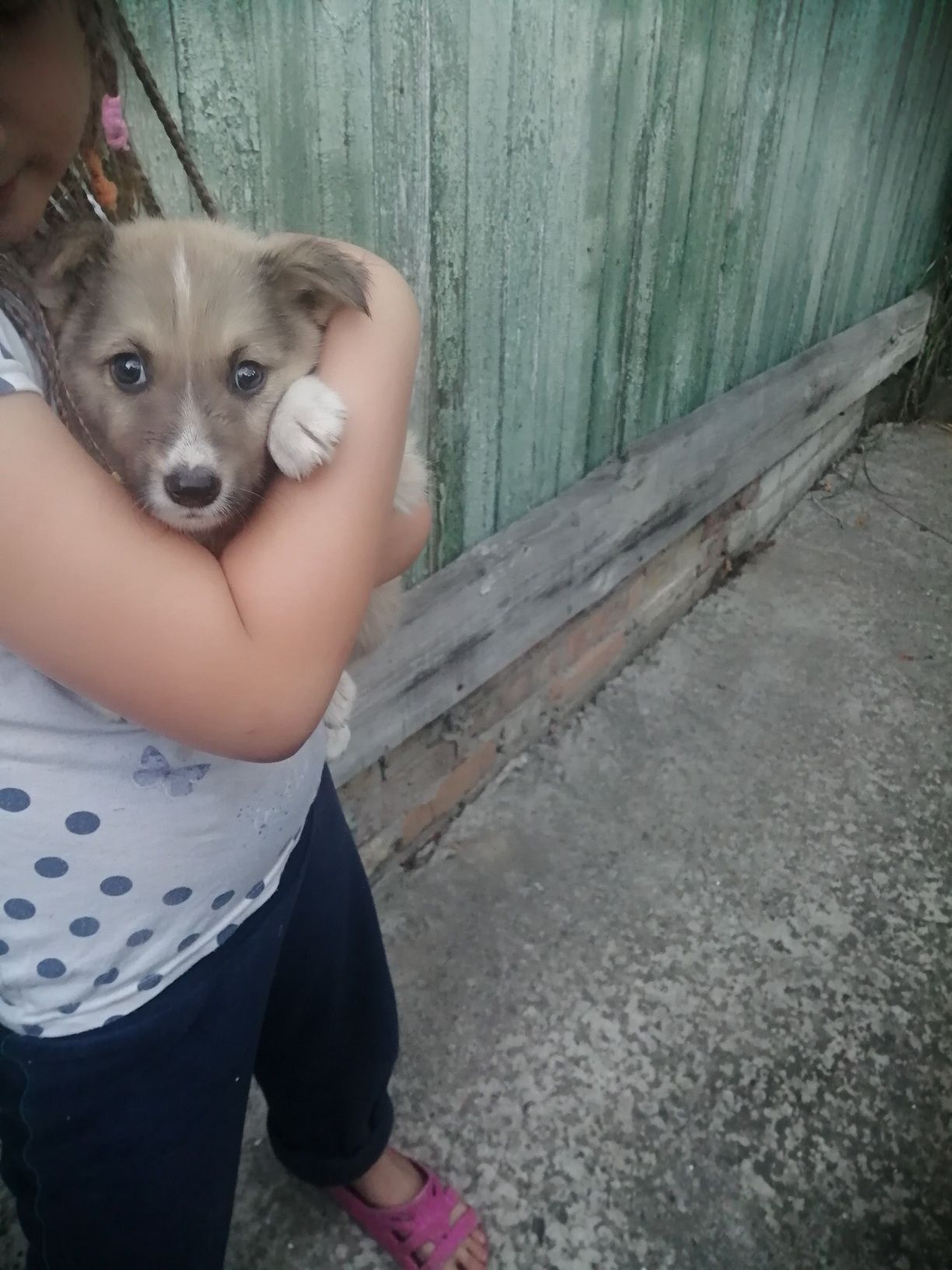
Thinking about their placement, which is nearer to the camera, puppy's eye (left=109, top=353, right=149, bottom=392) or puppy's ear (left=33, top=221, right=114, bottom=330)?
puppy's ear (left=33, top=221, right=114, bottom=330)

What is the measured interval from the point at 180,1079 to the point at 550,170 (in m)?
1.88

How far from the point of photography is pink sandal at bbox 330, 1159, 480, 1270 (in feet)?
5.38

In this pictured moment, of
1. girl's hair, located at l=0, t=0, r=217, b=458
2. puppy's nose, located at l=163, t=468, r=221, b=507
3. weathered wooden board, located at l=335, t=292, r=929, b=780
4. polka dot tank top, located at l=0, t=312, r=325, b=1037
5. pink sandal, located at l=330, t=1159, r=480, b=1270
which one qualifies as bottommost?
pink sandal, located at l=330, t=1159, r=480, b=1270

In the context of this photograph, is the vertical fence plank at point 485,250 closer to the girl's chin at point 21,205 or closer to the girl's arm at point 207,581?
the girl's arm at point 207,581

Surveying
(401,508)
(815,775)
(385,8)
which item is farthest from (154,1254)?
(815,775)

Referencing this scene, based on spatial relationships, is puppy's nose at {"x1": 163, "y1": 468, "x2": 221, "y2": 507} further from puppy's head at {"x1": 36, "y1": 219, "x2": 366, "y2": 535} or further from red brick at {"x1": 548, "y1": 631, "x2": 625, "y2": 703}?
red brick at {"x1": 548, "y1": 631, "x2": 625, "y2": 703}

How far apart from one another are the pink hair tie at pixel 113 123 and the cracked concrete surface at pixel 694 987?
1.66 m

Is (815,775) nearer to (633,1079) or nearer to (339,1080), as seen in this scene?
(633,1079)

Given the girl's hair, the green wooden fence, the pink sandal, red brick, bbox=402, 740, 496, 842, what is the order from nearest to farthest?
the girl's hair
the green wooden fence
the pink sandal
red brick, bbox=402, 740, 496, 842

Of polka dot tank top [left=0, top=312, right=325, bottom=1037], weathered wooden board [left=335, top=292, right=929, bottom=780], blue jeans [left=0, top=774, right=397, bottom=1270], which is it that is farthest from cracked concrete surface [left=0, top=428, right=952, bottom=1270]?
polka dot tank top [left=0, top=312, right=325, bottom=1037]

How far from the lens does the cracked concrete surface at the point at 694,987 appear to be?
175 centimetres

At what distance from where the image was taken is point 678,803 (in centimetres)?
268

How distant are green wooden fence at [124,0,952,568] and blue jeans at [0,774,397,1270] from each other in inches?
38.9

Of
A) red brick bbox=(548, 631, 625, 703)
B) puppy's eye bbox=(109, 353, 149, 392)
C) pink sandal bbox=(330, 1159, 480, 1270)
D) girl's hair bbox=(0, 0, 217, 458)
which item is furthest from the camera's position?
red brick bbox=(548, 631, 625, 703)
